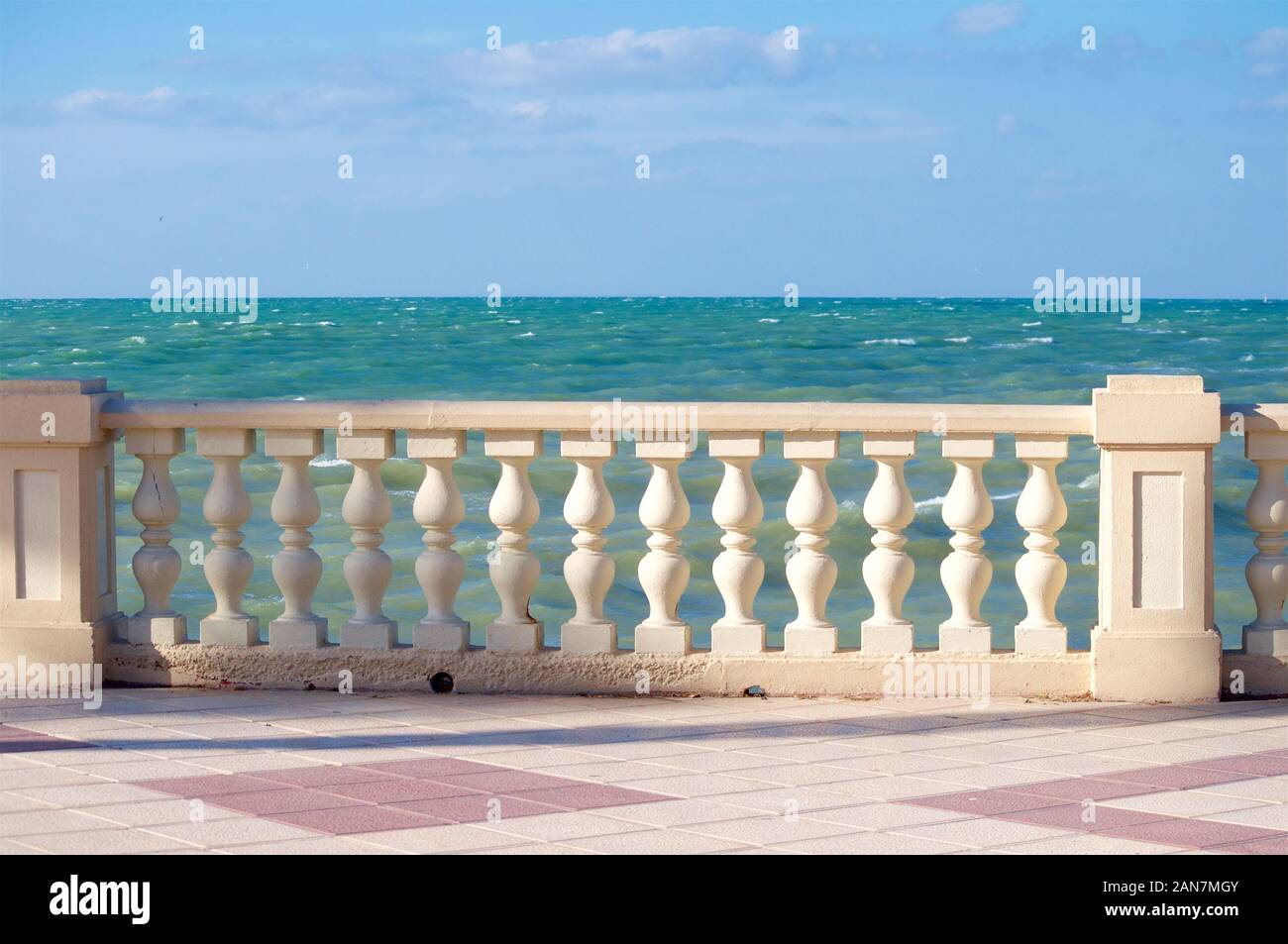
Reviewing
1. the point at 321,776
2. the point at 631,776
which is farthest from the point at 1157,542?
the point at 321,776

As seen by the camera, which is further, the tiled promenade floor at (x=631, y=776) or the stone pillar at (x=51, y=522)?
the stone pillar at (x=51, y=522)

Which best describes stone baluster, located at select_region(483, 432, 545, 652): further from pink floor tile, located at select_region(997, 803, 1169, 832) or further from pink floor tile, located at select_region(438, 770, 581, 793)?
pink floor tile, located at select_region(997, 803, 1169, 832)

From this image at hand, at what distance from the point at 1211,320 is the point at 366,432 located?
73.5m

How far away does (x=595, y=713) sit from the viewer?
263 inches

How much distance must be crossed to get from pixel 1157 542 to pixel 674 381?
37.6 m

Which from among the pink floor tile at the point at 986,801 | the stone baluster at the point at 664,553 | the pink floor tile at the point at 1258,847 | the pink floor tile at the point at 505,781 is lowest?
the pink floor tile at the point at 986,801

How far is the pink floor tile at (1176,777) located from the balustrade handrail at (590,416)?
1.65m

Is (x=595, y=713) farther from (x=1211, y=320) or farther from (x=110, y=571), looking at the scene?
(x=1211, y=320)

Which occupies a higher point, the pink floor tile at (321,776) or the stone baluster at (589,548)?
the stone baluster at (589,548)

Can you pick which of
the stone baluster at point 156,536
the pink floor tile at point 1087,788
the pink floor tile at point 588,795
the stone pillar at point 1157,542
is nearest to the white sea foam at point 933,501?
A: the stone pillar at point 1157,542

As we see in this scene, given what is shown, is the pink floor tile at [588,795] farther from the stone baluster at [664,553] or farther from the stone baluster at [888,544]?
the stone baluster at [888,544]

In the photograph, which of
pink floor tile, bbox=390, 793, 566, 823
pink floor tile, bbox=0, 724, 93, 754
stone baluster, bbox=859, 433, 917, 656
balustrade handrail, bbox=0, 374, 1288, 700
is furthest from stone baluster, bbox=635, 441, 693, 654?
pink floor tile, bbox=0, 724, 93, 754

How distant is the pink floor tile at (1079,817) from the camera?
4.86 meters

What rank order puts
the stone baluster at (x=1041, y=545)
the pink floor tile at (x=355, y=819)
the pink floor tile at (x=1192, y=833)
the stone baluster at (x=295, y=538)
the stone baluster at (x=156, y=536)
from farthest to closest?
the stone baluster at (x=156, y=536), the stone baluster at (x=295, y=538), the stone baluster at (x=1041, y=545), the pink floor tile at (x=355, y=819), the pink floor tile at (x=1192, y=833)
